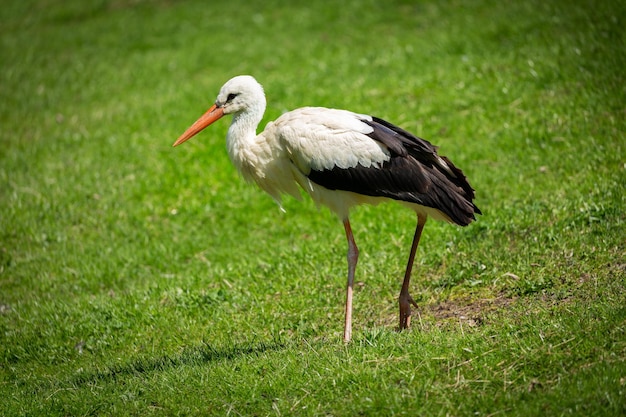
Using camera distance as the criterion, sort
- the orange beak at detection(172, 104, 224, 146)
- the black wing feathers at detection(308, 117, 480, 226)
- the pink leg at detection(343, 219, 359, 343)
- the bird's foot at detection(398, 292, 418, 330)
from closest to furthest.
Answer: the pink leg at detection(343, 219, 359, 343)
the black wing feathers at detection(308, 117, 480, 226)
the bird's foot at detection(398, 292, 418, 330)
the orange beak at detection(172, 104, 224, 146)

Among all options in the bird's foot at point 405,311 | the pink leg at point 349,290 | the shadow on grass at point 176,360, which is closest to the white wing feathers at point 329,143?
the pink leg at point 349,290

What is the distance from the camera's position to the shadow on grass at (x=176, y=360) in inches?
216

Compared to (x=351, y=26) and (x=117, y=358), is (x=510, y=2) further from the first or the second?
(x=117, y=358)

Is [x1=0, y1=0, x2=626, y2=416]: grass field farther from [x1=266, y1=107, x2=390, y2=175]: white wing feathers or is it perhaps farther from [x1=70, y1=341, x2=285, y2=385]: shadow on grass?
[x1=266, y1=107, x2=390, y2=175]: white wing feathers

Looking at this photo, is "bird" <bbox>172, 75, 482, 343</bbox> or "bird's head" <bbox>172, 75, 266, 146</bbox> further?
"bird's head" <bbox>172, 75, 266, 146</bbox>

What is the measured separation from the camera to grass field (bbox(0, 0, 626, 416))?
463cm

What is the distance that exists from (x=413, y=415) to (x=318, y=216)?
4.25 meters

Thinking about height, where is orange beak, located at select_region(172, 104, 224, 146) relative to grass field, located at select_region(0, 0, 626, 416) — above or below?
above

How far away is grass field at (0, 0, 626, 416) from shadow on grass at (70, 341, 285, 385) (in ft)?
0.12

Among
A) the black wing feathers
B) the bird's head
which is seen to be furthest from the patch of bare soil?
the bird's head

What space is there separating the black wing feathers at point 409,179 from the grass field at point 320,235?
0.86 m

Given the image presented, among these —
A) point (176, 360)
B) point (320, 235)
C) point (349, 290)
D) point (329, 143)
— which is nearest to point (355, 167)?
point (329, 143)

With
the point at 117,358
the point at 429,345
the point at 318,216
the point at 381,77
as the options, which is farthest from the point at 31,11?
the point at 429,345

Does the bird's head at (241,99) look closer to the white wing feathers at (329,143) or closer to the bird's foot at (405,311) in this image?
the white wing feathers at (329,143)
